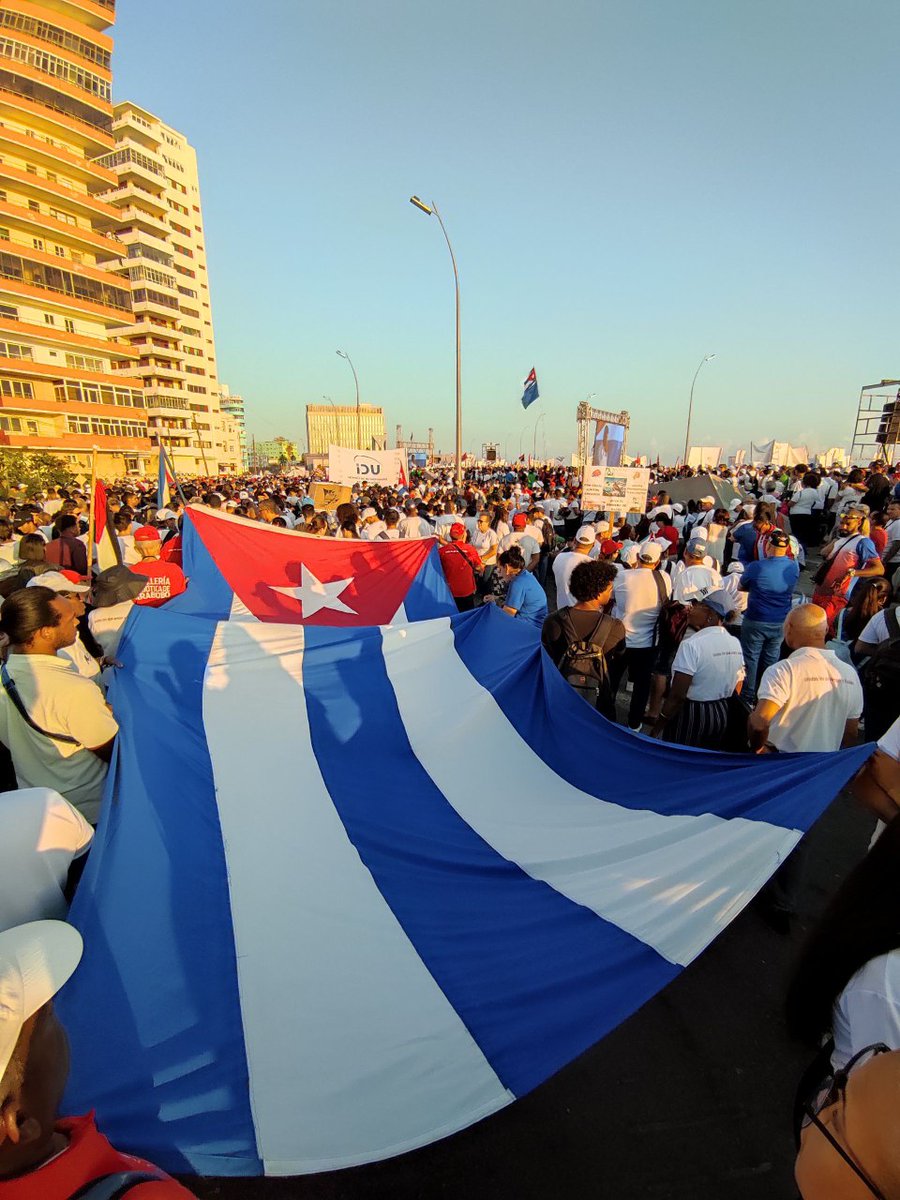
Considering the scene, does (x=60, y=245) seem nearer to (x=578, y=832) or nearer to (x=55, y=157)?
(x=55, y=157)

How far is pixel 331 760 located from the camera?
3.08m

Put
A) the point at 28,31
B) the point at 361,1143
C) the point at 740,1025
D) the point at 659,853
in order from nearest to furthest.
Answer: the point at 361,1143 < the point at 659,853 < the point at 740,1025 < the point at 28,31

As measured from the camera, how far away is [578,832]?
2.50 meters

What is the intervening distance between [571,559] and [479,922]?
15.0ft

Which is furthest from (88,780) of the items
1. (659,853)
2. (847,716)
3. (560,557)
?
(560,557)

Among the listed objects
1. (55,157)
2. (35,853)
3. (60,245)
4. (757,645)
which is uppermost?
(55,157)

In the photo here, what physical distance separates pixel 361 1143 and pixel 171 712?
2110 millimetres

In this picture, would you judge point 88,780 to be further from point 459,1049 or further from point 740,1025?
point 740,1025

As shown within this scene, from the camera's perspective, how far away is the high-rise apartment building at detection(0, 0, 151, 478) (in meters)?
43.5

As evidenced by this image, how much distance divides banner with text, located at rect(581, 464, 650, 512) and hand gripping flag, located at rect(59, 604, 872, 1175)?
6.82m

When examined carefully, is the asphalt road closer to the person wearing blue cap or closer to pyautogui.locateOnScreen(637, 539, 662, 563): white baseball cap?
the person wearing blue cap

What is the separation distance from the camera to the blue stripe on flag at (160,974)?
166 cm

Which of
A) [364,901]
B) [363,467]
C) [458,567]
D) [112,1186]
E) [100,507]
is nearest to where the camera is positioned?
[112,1186]

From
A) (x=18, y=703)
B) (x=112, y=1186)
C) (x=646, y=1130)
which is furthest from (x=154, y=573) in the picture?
(x=646, y=1130)
